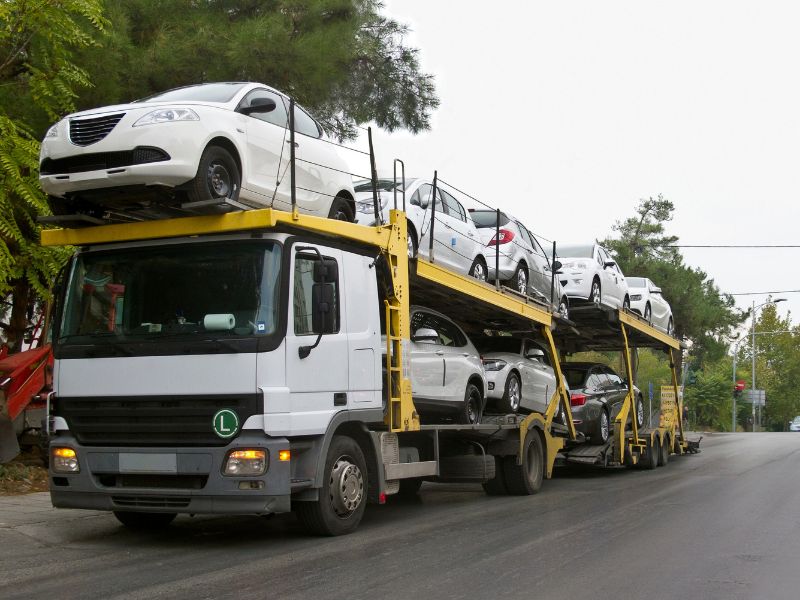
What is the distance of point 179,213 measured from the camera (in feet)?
26.4

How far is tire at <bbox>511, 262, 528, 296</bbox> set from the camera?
1370 centimetres

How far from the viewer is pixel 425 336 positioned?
33.3 feet

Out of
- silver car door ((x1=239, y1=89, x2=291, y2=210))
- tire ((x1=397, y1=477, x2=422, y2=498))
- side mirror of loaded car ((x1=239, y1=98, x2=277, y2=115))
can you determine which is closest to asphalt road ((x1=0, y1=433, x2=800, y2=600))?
tire ((x1=397, y1=477, x2=422, y2=498))

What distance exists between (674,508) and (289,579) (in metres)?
5.98

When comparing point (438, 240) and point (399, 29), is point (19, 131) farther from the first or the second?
point (399, 29)

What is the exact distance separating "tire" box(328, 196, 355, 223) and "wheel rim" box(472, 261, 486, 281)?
3306 mm

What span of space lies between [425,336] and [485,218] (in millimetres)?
4420

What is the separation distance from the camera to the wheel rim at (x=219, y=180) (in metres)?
7.70

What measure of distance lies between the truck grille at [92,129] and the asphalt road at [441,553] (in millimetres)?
3331

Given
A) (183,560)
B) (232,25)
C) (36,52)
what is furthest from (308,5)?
(183,560)

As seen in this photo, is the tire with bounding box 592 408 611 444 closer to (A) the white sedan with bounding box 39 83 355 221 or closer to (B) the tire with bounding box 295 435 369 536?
(B) the tire with bounding box 295 435 369 536

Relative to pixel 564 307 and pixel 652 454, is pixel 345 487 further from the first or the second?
pixel 652 454

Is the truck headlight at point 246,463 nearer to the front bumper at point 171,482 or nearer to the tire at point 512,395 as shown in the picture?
the front bumper at point 171,482

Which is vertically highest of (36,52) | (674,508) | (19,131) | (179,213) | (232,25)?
(232,25)
